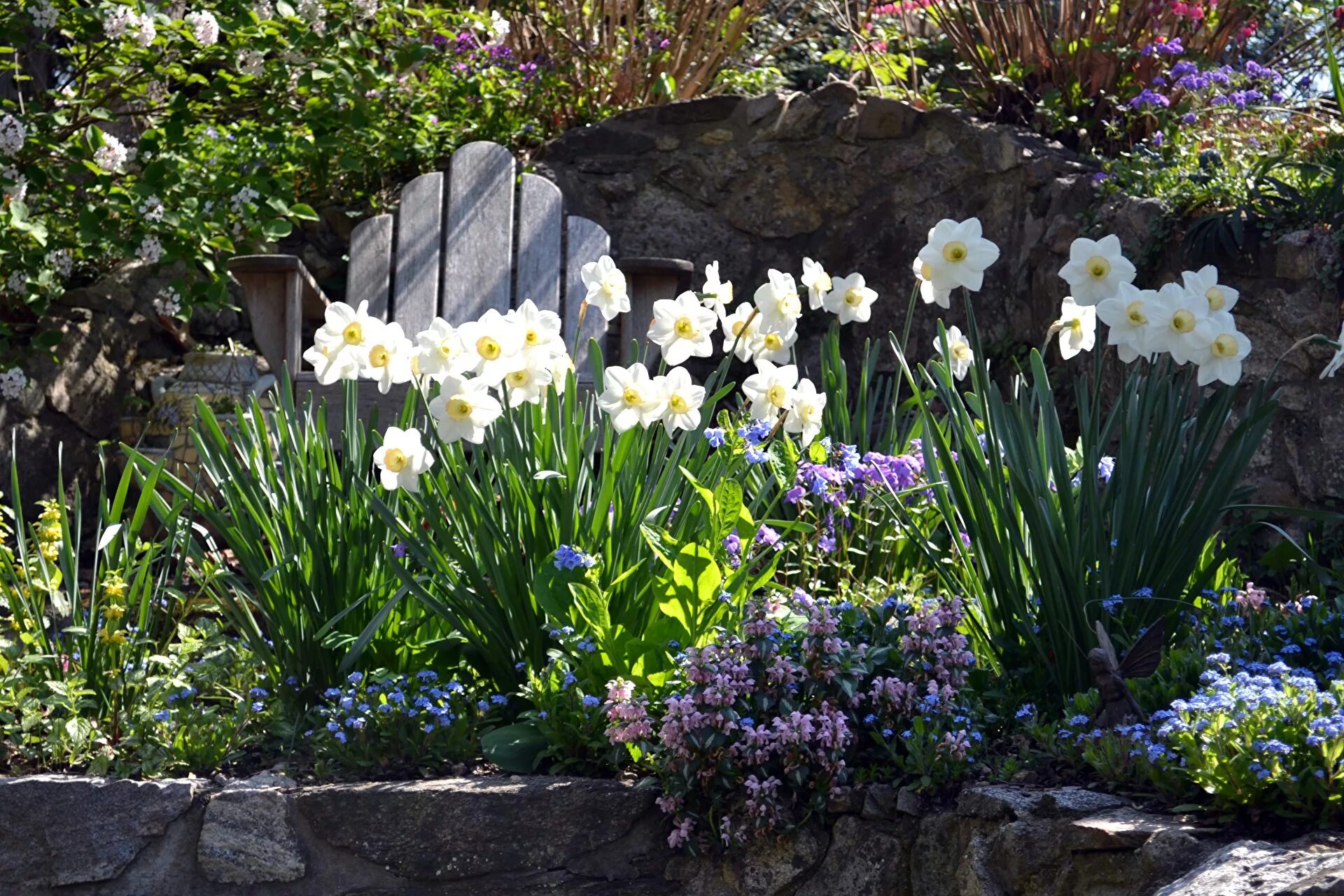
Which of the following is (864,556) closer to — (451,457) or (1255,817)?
(451,457)

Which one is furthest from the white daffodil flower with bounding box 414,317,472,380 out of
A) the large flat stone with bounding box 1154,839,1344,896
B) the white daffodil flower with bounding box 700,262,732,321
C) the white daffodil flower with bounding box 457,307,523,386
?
the large flat stone with bounding box 1154,839,1344,896

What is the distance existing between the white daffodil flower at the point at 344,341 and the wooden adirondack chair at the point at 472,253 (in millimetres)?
1371

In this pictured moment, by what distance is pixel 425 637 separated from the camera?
2287 millimetres

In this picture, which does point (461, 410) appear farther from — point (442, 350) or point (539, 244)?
point (539, 244)

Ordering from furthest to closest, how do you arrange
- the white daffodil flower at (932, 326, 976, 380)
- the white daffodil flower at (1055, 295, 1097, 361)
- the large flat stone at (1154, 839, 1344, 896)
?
Answer: the white daffodil flower at (932, 326, 976, 380)
the white daffodil flower at (1055, 295, 1097, 361)
the large flat stone at (1154, 839, 1344, 896)

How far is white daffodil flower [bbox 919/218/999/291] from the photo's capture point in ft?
6.75

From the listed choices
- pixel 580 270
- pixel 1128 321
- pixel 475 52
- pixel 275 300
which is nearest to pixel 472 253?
pixel 580 270

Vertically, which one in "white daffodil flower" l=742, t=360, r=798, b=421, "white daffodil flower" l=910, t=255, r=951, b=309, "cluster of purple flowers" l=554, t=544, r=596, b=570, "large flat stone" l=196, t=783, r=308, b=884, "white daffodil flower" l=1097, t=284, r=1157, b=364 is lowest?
"large flat stone" l=196, t=783, r=308, b=884

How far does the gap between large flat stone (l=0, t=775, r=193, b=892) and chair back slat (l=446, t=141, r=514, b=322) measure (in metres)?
1.81

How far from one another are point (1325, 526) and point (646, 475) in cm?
159

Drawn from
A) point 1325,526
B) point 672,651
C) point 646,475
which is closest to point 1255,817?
point 672,651

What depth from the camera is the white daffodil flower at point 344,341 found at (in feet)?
6.75

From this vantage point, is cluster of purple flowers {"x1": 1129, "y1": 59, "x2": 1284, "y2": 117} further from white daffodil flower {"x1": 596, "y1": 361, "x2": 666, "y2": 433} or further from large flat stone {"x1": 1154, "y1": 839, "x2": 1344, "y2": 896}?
large flat stone {"x1": 1154, "y1": 839, "x2": 1344, "y2": 896}

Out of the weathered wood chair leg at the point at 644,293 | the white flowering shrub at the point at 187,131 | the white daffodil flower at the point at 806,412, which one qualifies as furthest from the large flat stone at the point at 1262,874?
the white flowering shrub at the point at 187,131
